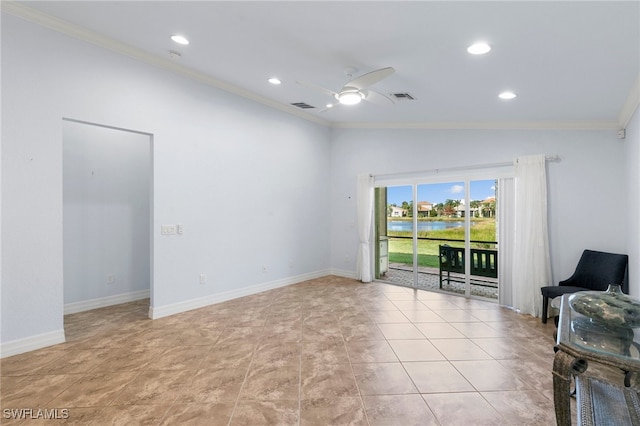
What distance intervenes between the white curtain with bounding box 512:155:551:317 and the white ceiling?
0.77m

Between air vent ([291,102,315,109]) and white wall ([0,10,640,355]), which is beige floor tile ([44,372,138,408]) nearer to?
white wall ([0,10,640,355])

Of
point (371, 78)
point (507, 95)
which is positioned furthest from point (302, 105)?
point (507, 95)

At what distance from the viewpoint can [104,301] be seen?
15.2 feet

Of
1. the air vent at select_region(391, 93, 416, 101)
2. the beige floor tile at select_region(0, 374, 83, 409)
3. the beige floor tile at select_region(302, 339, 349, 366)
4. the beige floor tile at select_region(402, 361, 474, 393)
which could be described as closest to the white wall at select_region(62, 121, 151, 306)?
the beige floor tile at select_region(0, 374, 83, 409)

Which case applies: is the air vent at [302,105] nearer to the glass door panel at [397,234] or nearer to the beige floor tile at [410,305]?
the glass door panel at [397,234]

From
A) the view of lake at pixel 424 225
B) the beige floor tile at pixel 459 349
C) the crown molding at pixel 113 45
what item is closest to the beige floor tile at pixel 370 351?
the beige floor tile at pixel 459 349

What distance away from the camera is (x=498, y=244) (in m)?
4.80

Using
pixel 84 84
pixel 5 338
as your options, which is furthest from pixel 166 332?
pixel 84 84

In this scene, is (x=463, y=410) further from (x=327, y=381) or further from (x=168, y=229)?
(x=168, y=229)

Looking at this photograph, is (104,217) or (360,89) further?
(104,217)

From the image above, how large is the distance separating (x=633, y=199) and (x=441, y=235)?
2.66 m

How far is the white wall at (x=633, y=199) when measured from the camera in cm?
323

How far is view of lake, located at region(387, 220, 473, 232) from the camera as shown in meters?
5.46

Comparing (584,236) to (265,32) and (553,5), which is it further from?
(265,32)
